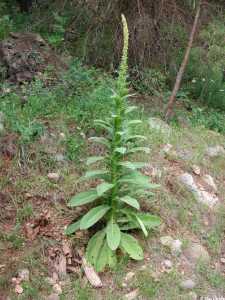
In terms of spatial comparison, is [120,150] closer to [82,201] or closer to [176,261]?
[82,201]

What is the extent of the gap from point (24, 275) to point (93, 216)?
76 centimetres

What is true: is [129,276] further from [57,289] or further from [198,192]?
[198,192]

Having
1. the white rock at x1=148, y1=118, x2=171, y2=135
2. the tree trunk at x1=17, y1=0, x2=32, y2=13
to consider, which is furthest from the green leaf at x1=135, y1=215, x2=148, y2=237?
the tree trunk at x1=17, y1=0, x2=32, y2=13

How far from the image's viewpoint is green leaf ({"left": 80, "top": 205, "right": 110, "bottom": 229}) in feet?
13.3

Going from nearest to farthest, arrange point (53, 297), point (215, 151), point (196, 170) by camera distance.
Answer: point (53, 297), point (196, 170), point (215, 151)

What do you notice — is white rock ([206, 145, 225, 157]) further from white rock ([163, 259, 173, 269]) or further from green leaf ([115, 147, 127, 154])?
green leaf ([115, 147, 127, 154])

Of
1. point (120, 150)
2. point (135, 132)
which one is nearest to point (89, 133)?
point (135, 132)

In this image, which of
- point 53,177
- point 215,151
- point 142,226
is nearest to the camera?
point 142,226

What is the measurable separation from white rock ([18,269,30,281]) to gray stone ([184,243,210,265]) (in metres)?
1.51

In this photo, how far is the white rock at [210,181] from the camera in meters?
5.59

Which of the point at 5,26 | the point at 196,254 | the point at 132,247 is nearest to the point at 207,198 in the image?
the point at 196,254

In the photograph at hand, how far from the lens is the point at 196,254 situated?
14.7ft

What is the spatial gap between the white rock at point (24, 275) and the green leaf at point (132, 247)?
852 millimetres

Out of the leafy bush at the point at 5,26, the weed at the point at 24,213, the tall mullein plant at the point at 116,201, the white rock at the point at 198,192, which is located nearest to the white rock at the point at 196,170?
the white rock at the point at 198,192
